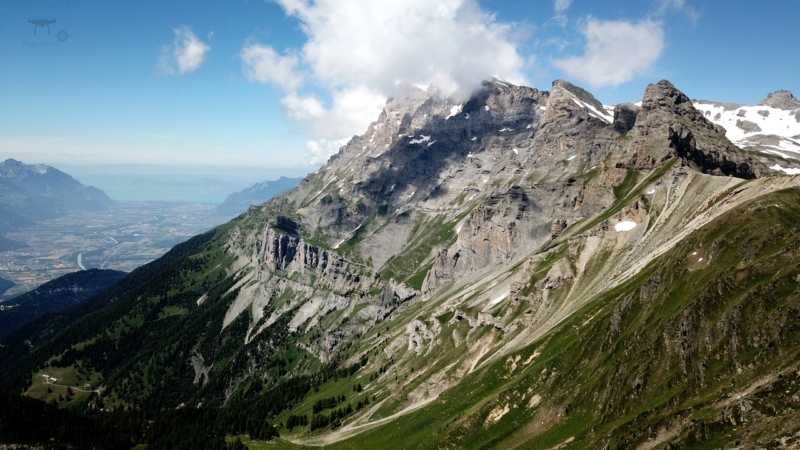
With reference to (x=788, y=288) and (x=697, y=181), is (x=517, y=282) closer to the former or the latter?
(x=697, y=181)

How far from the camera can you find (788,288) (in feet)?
237

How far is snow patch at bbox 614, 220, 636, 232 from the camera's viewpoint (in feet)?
570

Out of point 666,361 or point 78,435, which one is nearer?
point 666,361

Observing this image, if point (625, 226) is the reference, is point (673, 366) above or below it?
below

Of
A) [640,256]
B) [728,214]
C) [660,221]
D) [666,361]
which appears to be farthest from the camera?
[660,221]

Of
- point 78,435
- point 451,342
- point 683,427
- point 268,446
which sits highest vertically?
point 683,427

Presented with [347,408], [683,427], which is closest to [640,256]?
[683,427]

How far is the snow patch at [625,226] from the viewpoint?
6843 inches

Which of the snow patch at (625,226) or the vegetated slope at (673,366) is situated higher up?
the snow patch at (625,226)

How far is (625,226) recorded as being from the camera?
176 metres

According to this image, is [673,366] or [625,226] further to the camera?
[625,226]

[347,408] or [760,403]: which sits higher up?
[760,403]

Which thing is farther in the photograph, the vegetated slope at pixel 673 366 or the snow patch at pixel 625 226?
the snow patch at pixel 625 226

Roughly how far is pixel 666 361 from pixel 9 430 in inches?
5689
